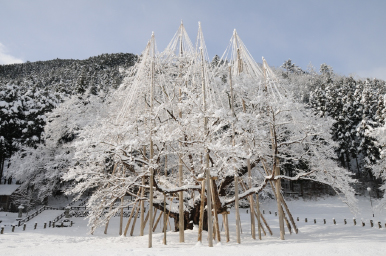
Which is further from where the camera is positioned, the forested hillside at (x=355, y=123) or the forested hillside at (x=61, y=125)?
the forested hillside at (x=355, y=123)

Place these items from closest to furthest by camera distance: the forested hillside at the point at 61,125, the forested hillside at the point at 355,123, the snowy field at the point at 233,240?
the snowy field at the point at 233,240 < the forested hillside at the point at 61,125 < the forested hillside at the point at 355,123

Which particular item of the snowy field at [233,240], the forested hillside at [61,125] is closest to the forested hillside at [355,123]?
the forested hillside at [61,125]

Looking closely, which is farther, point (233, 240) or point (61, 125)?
point (61, 125)

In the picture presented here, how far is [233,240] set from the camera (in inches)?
477

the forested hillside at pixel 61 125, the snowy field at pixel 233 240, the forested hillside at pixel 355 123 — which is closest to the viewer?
the snowy field at pixel 233 240

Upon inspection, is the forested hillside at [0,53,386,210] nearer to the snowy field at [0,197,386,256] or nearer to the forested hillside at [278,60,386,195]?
the forested hillside at [278,60,386,195]

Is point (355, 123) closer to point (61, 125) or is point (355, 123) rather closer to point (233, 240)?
point (233, 240)

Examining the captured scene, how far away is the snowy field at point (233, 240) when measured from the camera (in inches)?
306

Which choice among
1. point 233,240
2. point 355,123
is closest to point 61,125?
point 233,240

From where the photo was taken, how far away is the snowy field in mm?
7777

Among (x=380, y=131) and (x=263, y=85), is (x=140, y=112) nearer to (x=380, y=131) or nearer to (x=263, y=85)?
(x=263, y=85)

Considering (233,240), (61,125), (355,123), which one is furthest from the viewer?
(355,123)

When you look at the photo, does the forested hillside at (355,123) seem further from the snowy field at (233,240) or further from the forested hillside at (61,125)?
the snowy field at (233,240)

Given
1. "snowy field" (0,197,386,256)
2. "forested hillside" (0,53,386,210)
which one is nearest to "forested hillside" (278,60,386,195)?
"forested hillside" (0,53,386,210)
